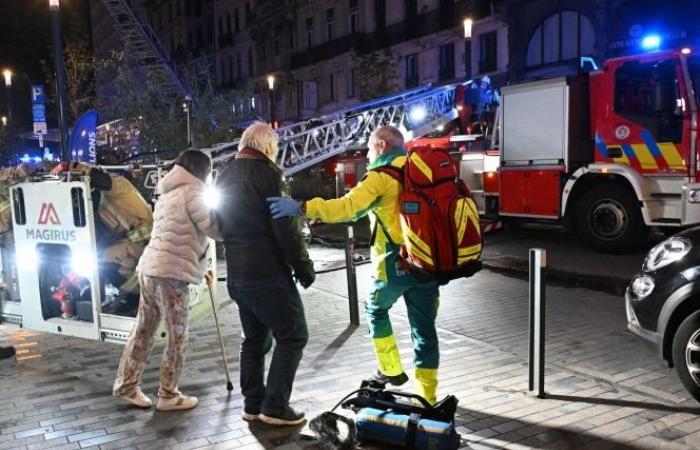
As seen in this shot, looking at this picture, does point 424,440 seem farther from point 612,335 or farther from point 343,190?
point 343,190

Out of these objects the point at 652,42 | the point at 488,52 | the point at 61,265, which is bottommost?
the point at 61,265

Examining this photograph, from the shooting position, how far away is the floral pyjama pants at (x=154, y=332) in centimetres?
420

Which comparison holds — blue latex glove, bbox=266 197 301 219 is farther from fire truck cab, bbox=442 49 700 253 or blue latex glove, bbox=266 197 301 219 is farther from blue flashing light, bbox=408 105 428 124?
blue flashing light, bbox=408 105 428 124

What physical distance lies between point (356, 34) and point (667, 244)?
33.1 meters

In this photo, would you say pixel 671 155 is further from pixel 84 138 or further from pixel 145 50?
pixel 145 50

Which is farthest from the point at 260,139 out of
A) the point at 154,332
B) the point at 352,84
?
the point at 352,84

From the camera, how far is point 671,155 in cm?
935

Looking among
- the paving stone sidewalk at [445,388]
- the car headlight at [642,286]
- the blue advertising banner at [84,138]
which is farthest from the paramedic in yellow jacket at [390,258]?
the blue advertising banner at [84,138]

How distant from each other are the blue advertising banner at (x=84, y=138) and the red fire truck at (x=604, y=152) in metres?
7.20

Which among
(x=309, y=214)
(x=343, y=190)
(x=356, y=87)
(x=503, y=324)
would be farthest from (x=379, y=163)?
(x=356, y=87)

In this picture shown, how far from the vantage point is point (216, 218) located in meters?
4.08

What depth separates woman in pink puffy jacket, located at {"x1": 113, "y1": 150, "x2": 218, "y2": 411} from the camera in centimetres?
414

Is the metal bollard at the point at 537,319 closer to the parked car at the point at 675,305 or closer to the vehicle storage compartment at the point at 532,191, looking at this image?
the parked car at the point at 675,305

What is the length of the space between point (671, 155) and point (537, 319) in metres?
6.14
